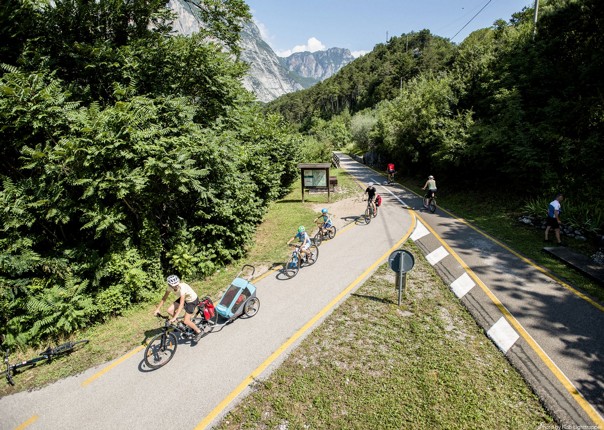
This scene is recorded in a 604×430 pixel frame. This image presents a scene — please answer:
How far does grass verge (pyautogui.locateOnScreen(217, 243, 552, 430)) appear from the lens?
5355 millimetres

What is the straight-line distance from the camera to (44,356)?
7.46 metres

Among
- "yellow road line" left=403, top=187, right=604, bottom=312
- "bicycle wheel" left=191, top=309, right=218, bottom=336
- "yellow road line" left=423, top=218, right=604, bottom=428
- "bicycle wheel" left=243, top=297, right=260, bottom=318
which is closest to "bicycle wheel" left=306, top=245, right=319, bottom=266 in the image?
"bicycle wheel" left=243, top=297, right=260, bottom=318

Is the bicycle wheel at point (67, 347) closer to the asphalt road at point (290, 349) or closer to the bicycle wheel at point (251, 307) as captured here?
the asphalt road at point (290, 349)

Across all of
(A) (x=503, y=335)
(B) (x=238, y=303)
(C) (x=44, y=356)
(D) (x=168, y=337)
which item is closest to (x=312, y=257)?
(B) (x=238, y=303)

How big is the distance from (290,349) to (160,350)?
3.00 meters

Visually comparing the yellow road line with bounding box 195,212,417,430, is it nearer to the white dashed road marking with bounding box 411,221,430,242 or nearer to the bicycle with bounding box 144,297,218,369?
the bicycle with bounding box 144,297,218,369

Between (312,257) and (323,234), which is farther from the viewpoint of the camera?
(323,234)

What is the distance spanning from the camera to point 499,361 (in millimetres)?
6480

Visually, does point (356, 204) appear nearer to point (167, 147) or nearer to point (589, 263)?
point (589, 263)

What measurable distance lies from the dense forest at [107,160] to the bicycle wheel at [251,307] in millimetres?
3717

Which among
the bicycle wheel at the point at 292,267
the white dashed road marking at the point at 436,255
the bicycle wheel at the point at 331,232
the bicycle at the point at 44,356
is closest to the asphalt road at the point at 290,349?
the white dashed road marking at the point at 436,255

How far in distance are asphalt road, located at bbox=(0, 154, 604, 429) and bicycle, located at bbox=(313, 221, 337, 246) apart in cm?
241

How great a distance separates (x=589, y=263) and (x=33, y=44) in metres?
19.6

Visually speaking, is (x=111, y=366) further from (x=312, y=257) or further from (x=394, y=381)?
(x=312, y=257)
